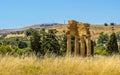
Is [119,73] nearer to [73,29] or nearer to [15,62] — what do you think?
[15,62]

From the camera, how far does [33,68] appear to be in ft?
28.3

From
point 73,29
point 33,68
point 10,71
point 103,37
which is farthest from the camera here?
point 103,37

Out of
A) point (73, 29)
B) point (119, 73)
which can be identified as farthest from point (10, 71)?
point (73, 29)

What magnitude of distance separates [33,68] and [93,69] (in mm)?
1505

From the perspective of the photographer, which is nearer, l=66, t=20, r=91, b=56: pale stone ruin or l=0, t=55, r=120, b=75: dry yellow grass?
l=0, t=55, r=120, b=75: dry yellow grass

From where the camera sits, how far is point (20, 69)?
27.9 ft

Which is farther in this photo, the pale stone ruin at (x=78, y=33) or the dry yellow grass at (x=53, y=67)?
the pale stone ruin at (x=78, y=33)

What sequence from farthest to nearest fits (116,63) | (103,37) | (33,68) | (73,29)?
(103,37), (73,29), (116,63), (33,68)

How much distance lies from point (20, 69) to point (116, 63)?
8.91 ft

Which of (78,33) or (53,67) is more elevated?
(78,33)

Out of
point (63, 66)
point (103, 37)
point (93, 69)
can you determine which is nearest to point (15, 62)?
point (63, 66)

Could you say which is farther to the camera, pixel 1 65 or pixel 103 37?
pixel 103 37

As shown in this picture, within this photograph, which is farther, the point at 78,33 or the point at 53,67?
the point at 78,33

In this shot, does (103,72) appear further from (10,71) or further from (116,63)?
(10,71)
